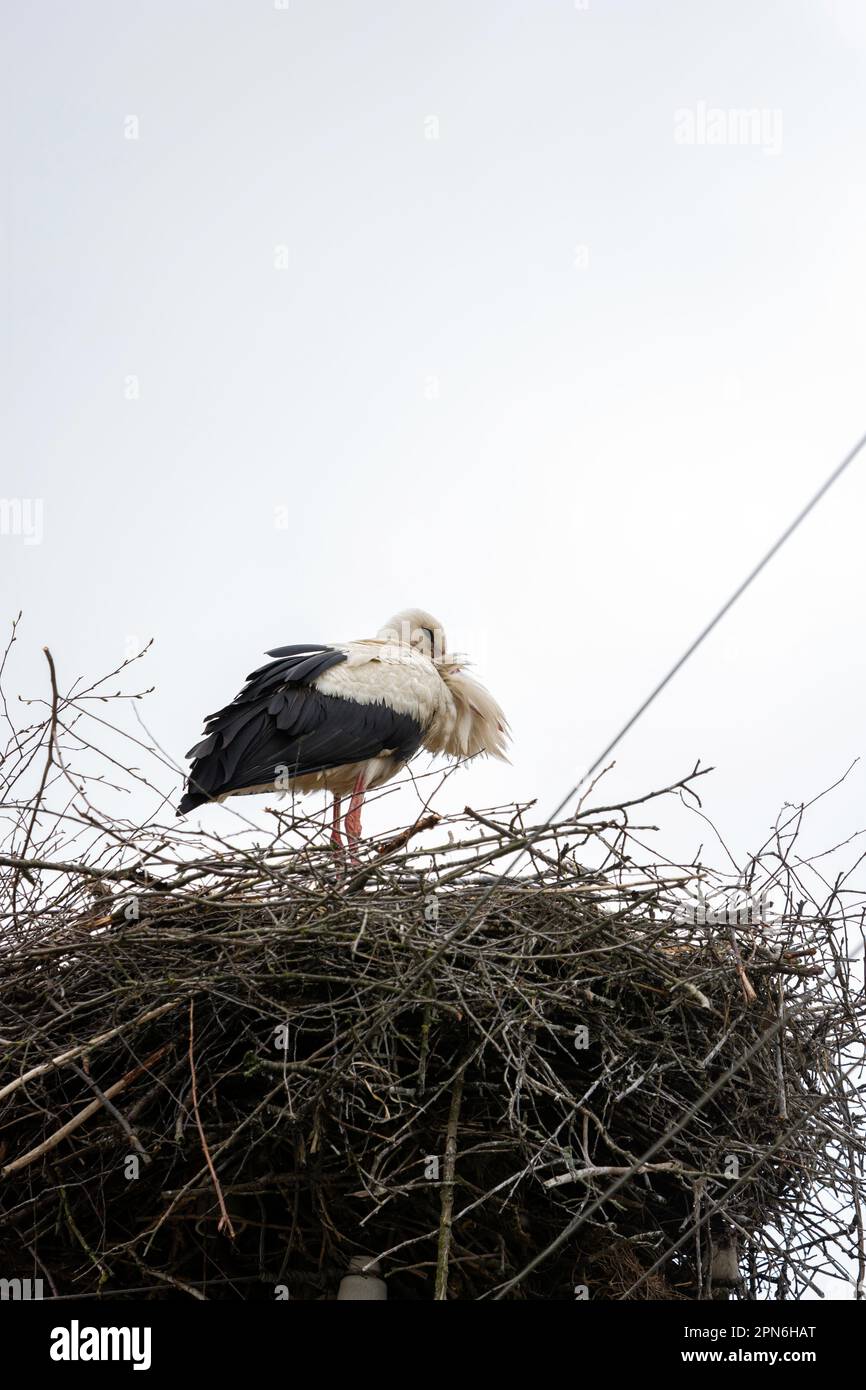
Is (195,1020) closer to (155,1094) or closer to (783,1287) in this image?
(155,1094)

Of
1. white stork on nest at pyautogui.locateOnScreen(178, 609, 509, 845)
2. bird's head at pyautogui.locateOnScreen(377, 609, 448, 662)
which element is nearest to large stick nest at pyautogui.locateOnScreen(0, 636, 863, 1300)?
white stork on nest at pyautogui.locateOnScreen(178, 609, 509, 845)

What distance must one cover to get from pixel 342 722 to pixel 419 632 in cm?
94

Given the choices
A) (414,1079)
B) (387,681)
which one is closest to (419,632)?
(387,681)

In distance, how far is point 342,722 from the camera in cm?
612

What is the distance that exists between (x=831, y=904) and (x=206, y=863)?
5.25 ft

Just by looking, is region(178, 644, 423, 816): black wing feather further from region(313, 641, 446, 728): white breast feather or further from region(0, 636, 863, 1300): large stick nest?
region(0, 636, 863, 1300): large stick nest

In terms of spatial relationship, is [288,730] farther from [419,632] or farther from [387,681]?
[419,632]

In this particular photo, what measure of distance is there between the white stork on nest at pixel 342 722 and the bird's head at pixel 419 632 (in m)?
0.04

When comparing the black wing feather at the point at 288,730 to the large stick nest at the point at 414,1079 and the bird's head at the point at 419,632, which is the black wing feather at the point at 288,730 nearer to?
the bird's head at the point at 419,632

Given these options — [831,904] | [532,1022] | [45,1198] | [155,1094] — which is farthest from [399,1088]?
[831,904]

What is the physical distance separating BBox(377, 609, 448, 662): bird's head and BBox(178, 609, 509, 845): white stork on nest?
0.12 feet

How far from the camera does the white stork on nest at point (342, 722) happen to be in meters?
5.88

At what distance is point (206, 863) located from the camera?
12.7ft

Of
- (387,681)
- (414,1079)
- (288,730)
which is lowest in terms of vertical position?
(414,1079)
